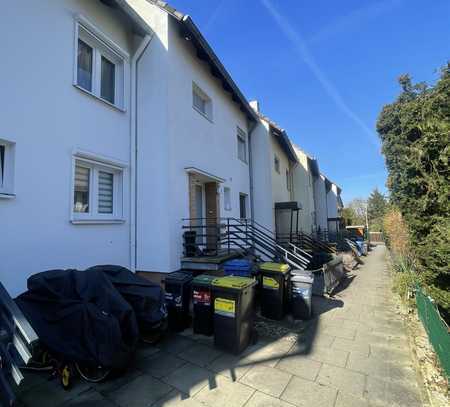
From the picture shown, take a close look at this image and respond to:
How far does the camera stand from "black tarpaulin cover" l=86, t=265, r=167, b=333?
3.50 m

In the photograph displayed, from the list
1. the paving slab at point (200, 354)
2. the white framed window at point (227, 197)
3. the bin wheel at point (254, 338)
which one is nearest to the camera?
the paving slab at point (200, 354)

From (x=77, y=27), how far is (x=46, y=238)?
174 inches

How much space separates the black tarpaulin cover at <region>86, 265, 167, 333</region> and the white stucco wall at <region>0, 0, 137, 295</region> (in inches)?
59.8

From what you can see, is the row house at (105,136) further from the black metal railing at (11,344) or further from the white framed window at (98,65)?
the black metal railing at (11,344)

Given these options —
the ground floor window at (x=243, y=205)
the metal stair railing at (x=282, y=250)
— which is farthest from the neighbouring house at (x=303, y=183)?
the metal stair railing at (x=282, y=250)

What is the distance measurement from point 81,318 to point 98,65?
Result: 5.71 meters

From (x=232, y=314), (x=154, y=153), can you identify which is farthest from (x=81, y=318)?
(x=154, y=153)

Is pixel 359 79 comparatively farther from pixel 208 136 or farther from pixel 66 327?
pixel 66 327

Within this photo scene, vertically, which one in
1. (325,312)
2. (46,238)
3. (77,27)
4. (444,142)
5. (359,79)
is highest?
(359,79)

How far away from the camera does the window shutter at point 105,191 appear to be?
5.93m

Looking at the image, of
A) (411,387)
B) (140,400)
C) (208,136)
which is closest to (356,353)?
(411,387)

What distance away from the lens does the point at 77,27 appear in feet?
17.5

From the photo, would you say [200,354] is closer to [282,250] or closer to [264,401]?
[264,401]

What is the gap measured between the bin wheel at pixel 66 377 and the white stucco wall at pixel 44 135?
1804 millimetres
